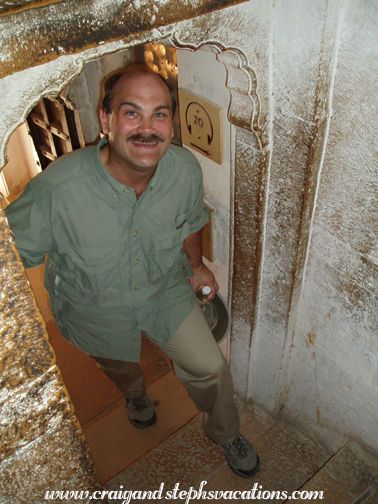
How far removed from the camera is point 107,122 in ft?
7.54

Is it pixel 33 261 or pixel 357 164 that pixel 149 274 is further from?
pixel 357 164

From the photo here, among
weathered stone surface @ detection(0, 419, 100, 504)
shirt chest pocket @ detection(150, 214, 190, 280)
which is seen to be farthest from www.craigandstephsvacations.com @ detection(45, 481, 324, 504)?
shirt chest pocket @ detection(150, 214, 190, 280)

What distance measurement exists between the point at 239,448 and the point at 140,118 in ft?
6.79

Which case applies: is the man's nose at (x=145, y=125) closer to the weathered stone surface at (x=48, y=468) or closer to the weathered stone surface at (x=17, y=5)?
the weathered stone surface at (x=17, y=5)

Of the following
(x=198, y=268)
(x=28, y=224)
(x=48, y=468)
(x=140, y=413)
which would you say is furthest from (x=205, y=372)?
(x=28, y=224)

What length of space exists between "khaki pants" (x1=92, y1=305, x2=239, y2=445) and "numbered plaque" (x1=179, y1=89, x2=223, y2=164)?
92 centimetres

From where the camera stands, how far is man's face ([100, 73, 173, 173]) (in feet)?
6.97

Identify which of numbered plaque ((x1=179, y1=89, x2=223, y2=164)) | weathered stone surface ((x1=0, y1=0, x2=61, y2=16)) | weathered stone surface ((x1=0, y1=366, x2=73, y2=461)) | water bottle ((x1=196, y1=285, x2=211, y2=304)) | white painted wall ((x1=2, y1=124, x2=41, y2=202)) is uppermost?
weathered stone surface ((x1=0, y1=0, x2=61, y2=16))

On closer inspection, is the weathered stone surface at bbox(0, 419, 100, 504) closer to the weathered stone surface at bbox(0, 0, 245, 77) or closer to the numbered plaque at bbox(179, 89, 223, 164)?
the weathered stone surface at bbox(0, 0, 245, 77)

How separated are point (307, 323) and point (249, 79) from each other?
140 cm

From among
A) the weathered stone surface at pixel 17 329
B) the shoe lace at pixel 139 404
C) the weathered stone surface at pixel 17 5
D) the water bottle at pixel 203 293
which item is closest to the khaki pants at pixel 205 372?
the water bottle at pixel 203 293

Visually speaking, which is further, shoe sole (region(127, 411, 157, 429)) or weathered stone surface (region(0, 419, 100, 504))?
shoe sole (region(127, 411, 157, 429))

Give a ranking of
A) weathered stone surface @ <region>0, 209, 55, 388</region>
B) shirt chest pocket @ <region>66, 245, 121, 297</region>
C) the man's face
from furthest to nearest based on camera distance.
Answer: shirt chest pocket @ <region>66, 245, 121, 297</region>
the man's face
weathered stone surface @ <region>0, 209, 55, 388</region>

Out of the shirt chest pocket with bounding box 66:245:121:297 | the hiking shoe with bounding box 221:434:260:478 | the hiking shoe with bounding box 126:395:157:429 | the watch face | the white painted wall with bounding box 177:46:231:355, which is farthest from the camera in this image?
the hiking shoe with bounding box 126:395:157:429
